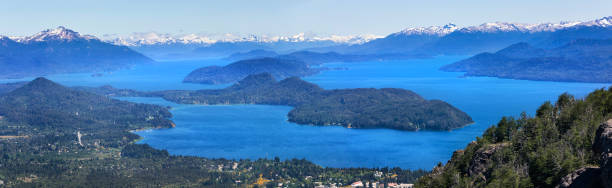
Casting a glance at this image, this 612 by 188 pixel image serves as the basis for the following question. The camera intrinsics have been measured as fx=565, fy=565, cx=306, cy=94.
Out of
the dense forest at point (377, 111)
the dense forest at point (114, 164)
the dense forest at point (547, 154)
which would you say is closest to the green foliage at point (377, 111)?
the dense forest at point (377, 111)

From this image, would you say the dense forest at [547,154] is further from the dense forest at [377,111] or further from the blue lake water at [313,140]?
the dense forest at [377,111]

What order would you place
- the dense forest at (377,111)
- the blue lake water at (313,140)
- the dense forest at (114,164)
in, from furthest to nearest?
the dense forest at (377,111)
the blue lake water at (313,140)
the dense forest at (114,164)

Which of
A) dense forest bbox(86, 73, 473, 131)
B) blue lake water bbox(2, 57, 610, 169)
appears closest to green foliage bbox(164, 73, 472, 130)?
dense forest bbox(86, 73, 473, 131)

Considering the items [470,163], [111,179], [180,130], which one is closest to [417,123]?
[180,130]

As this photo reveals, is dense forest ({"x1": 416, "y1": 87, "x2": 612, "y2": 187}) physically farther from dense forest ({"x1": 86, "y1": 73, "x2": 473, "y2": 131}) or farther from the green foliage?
dense forest ({"x1": 86, "y1": 73, "x2": 473, "y2": 131})

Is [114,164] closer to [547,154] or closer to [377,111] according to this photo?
[377,111]

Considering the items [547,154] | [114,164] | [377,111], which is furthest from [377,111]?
[547,154]

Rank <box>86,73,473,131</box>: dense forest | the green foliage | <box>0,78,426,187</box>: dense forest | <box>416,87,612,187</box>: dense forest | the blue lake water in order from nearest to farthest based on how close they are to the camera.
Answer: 1. <box>416,87,612,187</box>: dense forest
2. <box>0,78,426,187</box>: dense forest
3. the blue lake water
4. <box>86,73,473,131</box>: dense forest
5. the green foliage
